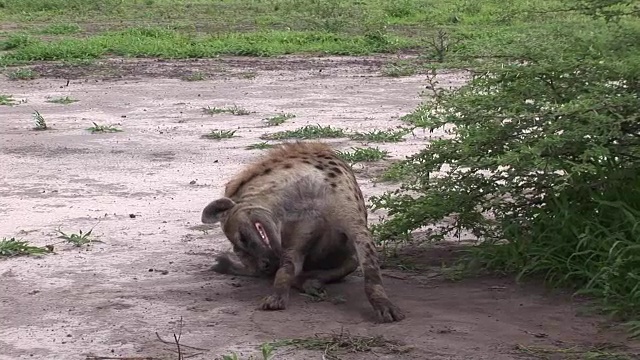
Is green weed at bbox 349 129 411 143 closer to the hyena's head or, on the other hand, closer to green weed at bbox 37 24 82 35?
the hyena's head

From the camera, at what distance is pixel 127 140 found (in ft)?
27.9

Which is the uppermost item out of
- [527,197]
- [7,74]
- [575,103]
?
[575,103]

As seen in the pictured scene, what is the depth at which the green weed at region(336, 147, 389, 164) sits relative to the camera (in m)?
7.45

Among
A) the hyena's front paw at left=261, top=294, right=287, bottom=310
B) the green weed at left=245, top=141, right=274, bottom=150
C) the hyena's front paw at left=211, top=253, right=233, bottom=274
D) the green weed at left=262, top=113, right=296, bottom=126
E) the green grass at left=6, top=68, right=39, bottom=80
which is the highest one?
the hyena's front paw at left=261, top=294, right=287, bottom=310

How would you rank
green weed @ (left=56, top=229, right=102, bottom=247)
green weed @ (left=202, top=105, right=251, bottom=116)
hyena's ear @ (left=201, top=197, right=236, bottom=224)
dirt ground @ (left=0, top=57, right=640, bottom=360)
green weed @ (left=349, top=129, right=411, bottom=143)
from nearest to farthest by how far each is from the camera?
1. dirt ground @ (left=0, top=57, right=640, bottom=360)
2. hyena's ear @ (left=201, top=197, right=236, bottom=224)
3. green weed @ (left=56, top=229, right=102, bottom=247)
4. green weed @ (left=349, top=129, right=411, bottom=143)
5. green weed @ (left=202, top=105, right=251, bottom=116)

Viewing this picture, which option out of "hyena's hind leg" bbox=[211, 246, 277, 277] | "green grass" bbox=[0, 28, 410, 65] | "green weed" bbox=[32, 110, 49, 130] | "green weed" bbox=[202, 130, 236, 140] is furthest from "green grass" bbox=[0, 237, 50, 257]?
"green grass" bbox=[0, 28, 410, 65]

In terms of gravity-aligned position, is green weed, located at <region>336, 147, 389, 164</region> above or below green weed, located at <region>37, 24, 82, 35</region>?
above

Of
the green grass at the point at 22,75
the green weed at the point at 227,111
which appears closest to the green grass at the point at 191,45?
the green grass at the point at 22,75

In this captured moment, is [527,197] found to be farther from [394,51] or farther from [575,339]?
[394,51]

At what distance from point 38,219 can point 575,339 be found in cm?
318

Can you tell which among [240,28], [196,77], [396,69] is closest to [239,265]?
[196,77]

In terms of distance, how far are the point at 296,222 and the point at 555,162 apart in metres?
1.12

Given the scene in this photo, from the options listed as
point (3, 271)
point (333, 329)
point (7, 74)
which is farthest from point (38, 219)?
point (7, 74)

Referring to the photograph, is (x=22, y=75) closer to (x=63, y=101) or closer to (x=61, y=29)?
(x=63, y=101)
